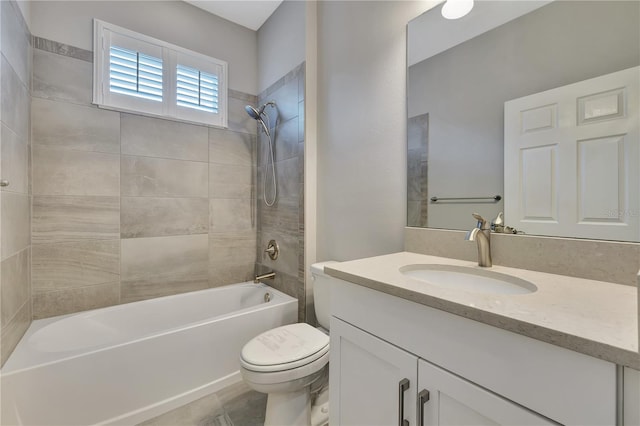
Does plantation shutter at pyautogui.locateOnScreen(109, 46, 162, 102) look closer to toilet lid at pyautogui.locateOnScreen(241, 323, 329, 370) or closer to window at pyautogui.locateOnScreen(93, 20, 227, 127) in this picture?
window at pyautogui.locateOnScreen(93, 20, 227, 127)

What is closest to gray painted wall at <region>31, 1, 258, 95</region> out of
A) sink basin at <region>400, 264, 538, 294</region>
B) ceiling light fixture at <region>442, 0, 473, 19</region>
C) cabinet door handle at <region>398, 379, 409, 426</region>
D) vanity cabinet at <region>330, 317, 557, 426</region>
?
ceiling light fixture at <region>442, 0, 473, 19</region>

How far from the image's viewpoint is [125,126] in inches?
77.5

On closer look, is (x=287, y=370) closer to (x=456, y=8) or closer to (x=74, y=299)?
(x=74, y=299)

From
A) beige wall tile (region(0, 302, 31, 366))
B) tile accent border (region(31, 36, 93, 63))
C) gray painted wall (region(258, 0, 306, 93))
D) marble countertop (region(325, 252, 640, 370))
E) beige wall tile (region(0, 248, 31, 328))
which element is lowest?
beige wall tile (region(0, 302, 31, 366))

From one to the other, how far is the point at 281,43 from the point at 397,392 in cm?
247

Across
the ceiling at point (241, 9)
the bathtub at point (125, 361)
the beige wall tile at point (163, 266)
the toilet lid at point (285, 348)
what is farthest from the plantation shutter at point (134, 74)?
the toilet lid at point (285, 348)

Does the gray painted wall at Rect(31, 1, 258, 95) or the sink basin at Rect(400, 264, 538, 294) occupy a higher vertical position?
the gray painted wall at Rect(31, 1, 258, 95)

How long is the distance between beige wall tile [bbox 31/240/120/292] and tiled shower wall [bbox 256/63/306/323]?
1138 mm

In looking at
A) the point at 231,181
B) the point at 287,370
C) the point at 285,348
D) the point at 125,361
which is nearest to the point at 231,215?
the point at 231,181

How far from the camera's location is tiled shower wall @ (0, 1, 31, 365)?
1.23 meters

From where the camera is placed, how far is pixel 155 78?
6.82 feet

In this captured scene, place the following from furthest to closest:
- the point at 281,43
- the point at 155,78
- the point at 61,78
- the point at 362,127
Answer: the point at 281,43 < the point at 155,78 < the point at 61,78 < the point at 362,127

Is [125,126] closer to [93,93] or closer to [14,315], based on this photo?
[93,93]

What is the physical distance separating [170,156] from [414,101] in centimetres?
186
